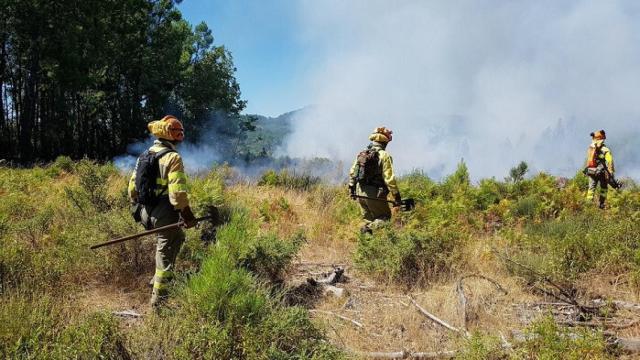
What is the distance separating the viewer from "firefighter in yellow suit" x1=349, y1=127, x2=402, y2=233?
22.9 feet

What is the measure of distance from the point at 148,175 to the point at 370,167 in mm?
3441

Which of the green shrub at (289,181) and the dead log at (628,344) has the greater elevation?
the green shrub at (289,181)

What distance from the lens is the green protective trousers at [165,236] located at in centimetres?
450

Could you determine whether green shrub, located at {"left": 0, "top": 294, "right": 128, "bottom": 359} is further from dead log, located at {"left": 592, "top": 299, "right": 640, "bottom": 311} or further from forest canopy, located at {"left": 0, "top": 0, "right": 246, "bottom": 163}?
forest canopy, located at {"left": 0, "top": 0, "right": 246, "bottom": 163}

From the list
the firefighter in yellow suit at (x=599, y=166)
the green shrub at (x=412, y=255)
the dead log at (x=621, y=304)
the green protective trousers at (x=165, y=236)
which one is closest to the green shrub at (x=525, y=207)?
the firefighter in yellow suit at (x=599, y=166)

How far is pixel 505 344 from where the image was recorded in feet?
11.9

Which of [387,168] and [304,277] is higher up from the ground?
[387,168]

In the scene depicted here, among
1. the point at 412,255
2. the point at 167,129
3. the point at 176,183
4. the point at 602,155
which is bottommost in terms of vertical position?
the point at 412,255

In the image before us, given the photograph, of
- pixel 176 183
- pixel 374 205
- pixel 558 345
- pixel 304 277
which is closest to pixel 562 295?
pixel 558 345

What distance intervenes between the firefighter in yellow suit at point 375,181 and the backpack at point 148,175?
3.30 metres

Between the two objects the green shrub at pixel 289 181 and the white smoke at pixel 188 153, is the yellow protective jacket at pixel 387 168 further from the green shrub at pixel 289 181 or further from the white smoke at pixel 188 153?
the white smoke at pixel 188 153

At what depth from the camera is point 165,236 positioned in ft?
14.9

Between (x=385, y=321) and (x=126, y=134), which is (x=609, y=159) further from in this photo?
(x=126, y=134)

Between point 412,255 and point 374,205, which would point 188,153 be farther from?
point 412,255
